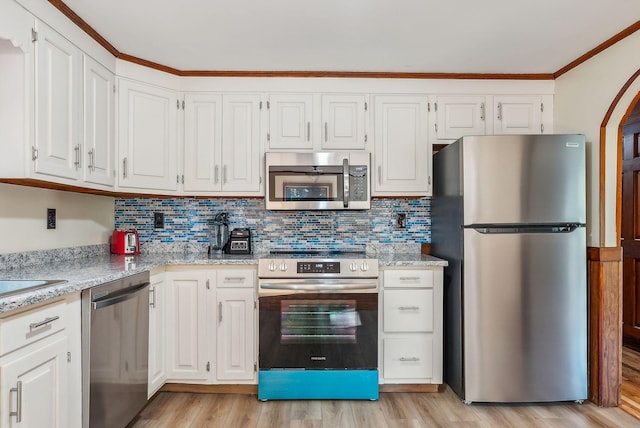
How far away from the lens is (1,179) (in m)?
1.88

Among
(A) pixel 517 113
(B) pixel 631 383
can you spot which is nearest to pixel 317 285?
(A) pixel 517 113

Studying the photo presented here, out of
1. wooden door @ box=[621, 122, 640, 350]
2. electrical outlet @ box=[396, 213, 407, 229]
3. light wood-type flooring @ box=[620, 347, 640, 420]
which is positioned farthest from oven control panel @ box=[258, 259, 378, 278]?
wooden door @ box=[621, 122, 640, 350]

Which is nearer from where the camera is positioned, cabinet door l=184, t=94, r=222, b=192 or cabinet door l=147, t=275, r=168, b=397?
cabinet door l=147, t=275, r=168, b=397

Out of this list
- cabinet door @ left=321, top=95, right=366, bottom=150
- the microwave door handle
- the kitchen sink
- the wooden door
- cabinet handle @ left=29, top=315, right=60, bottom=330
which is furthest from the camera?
the wooden door

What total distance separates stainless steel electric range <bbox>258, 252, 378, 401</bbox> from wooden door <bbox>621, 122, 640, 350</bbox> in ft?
8.54

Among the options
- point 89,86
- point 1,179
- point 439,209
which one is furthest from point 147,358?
point 439,209

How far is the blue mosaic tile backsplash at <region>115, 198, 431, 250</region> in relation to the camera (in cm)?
317

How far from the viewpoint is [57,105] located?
2.01 meters

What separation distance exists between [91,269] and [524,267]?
2.48 meters

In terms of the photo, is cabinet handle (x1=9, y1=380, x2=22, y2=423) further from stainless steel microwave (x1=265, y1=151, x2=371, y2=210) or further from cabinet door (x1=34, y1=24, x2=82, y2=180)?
stainless steel microwave (x1=265, y1=151, x2=371, y2=210)

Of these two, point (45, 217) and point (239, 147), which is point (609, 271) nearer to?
point (239, 147)

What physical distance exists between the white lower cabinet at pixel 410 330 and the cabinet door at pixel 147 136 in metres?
1.72

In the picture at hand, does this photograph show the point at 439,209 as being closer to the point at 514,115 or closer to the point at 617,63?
the point at 514,115

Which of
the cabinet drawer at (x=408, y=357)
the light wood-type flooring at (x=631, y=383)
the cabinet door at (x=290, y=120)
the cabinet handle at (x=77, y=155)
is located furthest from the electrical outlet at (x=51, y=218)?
the light wood-type flooring at (x=631, y=383)
